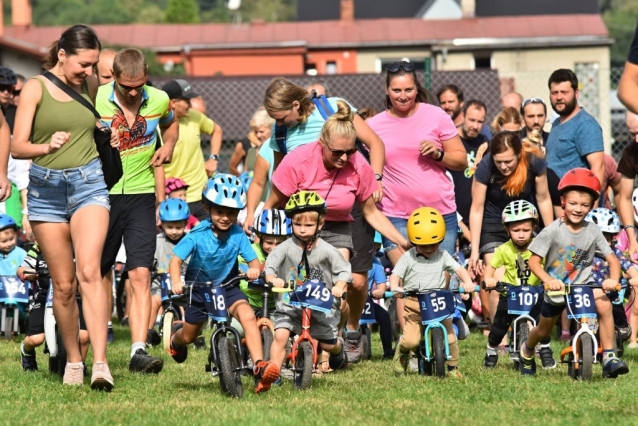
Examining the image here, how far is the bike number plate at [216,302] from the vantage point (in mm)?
8461

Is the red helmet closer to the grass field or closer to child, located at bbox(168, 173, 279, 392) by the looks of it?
the grass field

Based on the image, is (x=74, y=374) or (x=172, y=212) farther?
(x=172, y=212)

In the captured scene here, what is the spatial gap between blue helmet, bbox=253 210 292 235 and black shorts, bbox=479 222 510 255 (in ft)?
6.40

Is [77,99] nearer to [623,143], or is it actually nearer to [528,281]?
[528,281]

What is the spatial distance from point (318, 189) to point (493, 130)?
5926mm

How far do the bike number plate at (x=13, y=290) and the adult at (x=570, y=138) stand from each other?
593 centimetres

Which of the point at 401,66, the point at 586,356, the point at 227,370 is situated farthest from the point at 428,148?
the point at 227,370

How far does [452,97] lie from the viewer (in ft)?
46.3

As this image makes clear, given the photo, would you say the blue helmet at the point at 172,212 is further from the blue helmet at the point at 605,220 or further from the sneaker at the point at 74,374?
the blue helmet at the point at 605,220

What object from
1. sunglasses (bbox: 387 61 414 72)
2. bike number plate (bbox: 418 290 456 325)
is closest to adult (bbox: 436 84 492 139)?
sunglasses (bbox: 387 61 414 72)

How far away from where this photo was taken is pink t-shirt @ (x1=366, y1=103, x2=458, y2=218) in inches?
408

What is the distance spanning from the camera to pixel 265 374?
26.7 feet

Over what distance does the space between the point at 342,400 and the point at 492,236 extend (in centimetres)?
355

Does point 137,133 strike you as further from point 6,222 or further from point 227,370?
point 6,222
